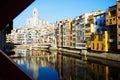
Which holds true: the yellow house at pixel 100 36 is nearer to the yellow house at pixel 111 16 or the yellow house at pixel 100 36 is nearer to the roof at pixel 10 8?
the yellow house at pixel 111 16

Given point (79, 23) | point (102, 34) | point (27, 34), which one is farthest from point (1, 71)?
point (27, 34)

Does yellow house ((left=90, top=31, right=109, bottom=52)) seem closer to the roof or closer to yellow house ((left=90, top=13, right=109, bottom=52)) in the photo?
yellow house ((left=90, top=13, right=109, bottom=52))

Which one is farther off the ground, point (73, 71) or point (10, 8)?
point (10, 8)

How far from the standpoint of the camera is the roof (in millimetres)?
727

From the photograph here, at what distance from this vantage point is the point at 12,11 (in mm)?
757

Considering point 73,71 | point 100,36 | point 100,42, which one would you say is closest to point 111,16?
point 100,36

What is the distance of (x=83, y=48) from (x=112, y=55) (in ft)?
47.2

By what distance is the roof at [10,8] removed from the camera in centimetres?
73

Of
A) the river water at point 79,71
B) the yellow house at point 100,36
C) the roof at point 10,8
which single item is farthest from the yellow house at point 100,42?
the roof at point 10,8

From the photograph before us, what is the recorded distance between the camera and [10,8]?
2.44ft

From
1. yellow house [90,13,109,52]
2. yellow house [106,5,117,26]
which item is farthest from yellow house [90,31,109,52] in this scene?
yellow house [106,5,117,26]

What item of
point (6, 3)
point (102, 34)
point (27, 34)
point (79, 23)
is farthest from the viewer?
point (27, 34)

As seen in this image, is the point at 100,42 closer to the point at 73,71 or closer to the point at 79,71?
the point at 73,71

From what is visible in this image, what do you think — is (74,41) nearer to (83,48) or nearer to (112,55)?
(83,48)
